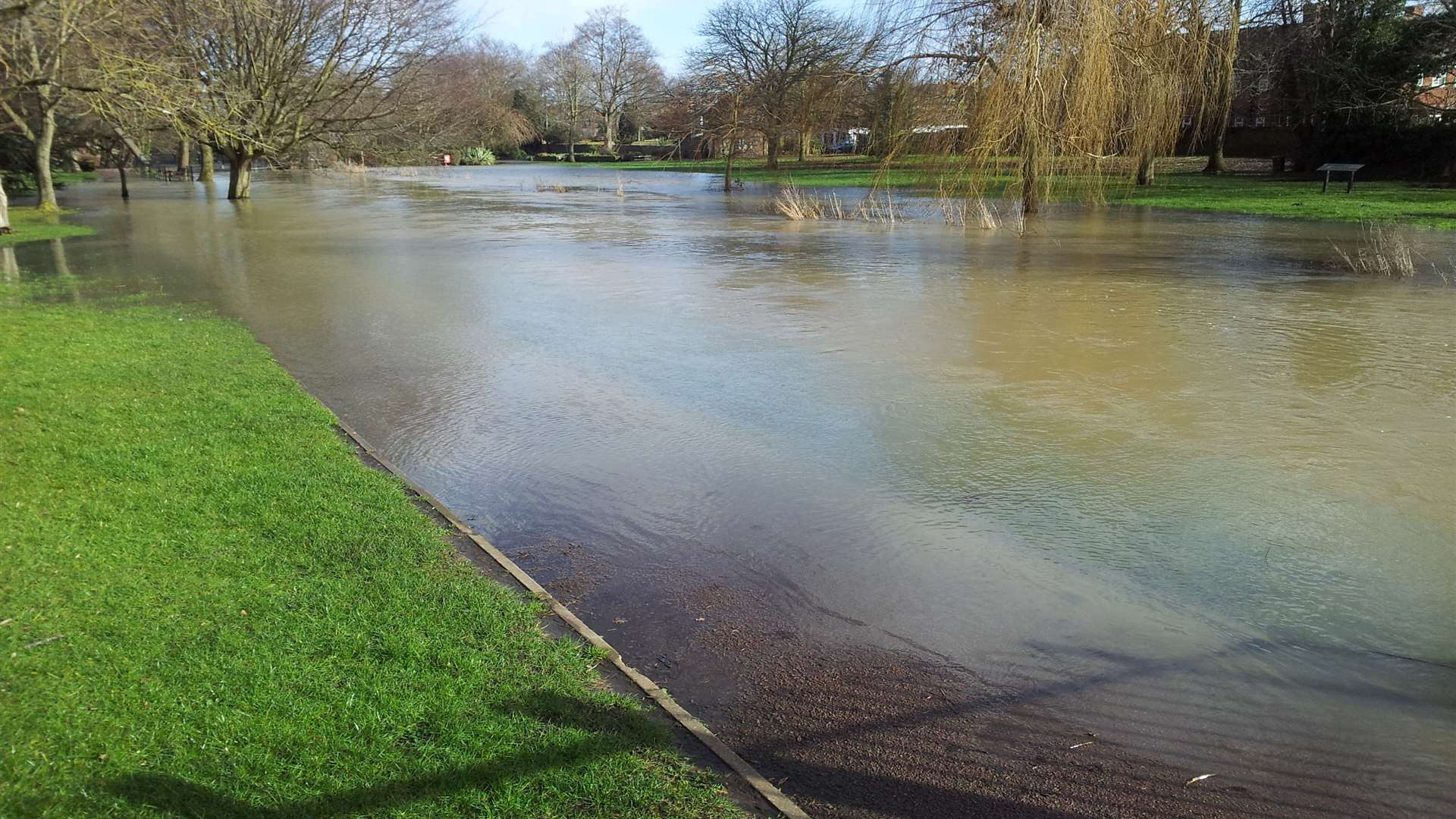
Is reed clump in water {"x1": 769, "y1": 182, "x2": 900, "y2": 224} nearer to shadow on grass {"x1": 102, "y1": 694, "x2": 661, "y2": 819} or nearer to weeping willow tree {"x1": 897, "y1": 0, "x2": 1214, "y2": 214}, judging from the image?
weeping willow tree {"x1": 897, "y1": 0, "x2": 1214, "y2": 214}

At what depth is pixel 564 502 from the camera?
5445mm

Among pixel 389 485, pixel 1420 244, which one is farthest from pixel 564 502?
pixel 1420 244

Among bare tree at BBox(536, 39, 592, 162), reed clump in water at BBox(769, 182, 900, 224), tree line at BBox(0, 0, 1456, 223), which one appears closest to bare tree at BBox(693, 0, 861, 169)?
tree line at BBox(0, 0, 1456, 223)

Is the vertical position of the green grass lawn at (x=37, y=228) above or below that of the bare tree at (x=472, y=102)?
below

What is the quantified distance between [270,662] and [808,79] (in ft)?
66.0

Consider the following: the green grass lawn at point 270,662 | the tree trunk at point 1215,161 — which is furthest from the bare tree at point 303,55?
the tree trunk at point 1215,161

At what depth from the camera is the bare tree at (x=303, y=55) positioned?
22.4 meters

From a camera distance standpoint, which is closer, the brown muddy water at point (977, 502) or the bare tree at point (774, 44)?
the brown muddy water at point (977, 502)

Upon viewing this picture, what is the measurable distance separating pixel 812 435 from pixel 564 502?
185 centimetres

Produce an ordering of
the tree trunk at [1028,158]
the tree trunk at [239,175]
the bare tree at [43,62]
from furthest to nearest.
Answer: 1. the tree trunk at [239,175]
2. the bare tree at [43,62]
3. the tree trunk at [1028,158]

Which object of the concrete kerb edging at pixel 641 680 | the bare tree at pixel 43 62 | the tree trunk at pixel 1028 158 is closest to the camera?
the concrete kerb edging at pixel 641 680

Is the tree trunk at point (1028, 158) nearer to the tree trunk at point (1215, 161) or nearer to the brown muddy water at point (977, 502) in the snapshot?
the brown muddy water at point (977, 502)

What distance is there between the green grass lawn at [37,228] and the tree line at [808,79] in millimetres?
537

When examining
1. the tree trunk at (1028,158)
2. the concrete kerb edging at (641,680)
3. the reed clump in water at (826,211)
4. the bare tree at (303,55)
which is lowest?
the concrete kerb edging at (641,680)
